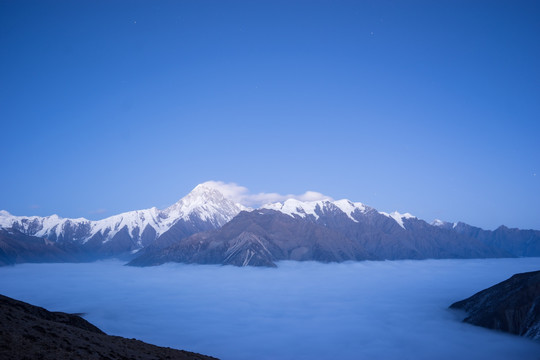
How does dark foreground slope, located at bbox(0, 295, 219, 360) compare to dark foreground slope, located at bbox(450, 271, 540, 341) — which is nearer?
dark foreground slope, located at bbox(0, 295, 219, 360)

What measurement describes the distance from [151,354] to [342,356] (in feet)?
316

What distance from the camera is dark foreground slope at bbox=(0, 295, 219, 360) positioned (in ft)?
Answer: 116

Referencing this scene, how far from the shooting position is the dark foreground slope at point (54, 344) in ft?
116

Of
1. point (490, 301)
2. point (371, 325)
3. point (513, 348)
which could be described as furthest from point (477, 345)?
point (371, 325)

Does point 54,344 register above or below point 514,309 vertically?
above

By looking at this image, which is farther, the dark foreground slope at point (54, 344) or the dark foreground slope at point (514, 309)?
the dark foreground slope at point (514, 309)

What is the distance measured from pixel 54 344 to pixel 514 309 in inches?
6286

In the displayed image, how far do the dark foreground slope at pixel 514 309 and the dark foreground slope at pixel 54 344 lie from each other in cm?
13132

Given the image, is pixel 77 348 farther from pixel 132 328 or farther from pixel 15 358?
pixel 132 328

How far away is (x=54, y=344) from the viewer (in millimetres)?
39656

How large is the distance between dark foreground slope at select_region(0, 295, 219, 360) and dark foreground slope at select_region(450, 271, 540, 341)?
131316 mm

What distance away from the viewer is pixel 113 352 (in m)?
46.5

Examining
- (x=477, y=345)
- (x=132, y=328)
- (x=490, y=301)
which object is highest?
(x=490, y=301)

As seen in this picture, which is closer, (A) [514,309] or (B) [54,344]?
(B) [54,344]
